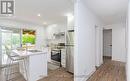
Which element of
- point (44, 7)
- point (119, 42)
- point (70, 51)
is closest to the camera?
point (44, 7)

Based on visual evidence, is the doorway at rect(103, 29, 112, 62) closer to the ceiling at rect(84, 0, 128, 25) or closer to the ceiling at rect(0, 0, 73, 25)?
the ceiling at rect(84, 0, 128, 25)

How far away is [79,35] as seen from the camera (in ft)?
9.93

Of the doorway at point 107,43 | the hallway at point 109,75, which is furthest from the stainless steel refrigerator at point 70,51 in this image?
the doorway at point 107,43

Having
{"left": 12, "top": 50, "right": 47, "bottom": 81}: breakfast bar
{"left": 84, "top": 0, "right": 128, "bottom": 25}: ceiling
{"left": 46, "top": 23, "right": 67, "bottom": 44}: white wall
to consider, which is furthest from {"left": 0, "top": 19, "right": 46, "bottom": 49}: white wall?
{"left": 84, "top": 0, "right": 128, "bottom": 25}: ceiling

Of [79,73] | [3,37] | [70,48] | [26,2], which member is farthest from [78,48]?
[3,37]

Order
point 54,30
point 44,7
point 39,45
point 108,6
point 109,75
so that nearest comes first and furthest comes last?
point 108,6, point 44,7, point 109,75, point 54,30, point 39,45

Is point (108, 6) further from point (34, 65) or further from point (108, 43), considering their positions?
point (108, 43)

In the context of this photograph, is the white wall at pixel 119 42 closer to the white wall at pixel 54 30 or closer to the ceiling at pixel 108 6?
the ceiling at pixel 108 6

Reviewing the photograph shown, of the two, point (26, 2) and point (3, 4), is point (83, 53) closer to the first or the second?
point (26, 2)

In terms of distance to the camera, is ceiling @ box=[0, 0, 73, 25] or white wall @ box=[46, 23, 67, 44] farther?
white wall @ box=[46, 23, 67, 44]

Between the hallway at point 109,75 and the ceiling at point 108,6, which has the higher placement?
the ceiling at point 108,6

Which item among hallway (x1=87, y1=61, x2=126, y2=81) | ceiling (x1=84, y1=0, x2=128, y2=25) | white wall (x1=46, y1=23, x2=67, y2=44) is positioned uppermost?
ceiling (x1=84, y1=0, x2=128, y2=25)

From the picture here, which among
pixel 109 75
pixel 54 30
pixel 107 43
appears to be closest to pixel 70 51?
pixel 109 75

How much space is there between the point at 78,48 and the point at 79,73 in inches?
29.1
